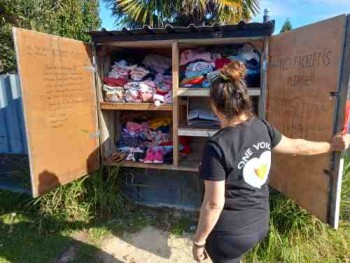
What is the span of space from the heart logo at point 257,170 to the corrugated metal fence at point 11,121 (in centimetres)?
315

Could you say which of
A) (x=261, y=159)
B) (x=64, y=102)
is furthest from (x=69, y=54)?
(x=261, y=159)

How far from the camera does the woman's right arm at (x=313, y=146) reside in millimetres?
1704

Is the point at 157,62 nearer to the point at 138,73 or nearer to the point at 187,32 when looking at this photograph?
the point at 138,73

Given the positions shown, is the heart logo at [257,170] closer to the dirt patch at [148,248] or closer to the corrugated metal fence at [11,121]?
the dirt patch at [148,248]

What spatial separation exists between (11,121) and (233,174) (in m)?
3.32

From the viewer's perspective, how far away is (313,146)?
5.71 feet

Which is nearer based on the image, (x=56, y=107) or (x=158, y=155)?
(x=56, y=107)

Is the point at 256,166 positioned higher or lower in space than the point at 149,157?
higher

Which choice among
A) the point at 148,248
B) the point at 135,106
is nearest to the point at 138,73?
the point at 135,106

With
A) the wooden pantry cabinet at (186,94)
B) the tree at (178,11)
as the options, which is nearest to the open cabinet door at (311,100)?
the wooden pantry cabinet at (186,94)

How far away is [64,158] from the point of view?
2.56 metres

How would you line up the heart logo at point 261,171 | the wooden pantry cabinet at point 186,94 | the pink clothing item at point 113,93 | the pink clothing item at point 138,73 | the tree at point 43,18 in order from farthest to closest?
the tree at point 43,18 < the pink clothing item at point 138,73 < the pink clothing item at point 113,93 < the wooden pantry cabinet at point 186,94 < the heart logo at point 261,171

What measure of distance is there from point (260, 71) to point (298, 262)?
1.66m

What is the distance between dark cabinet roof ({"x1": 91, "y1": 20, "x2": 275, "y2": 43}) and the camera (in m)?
2.44
